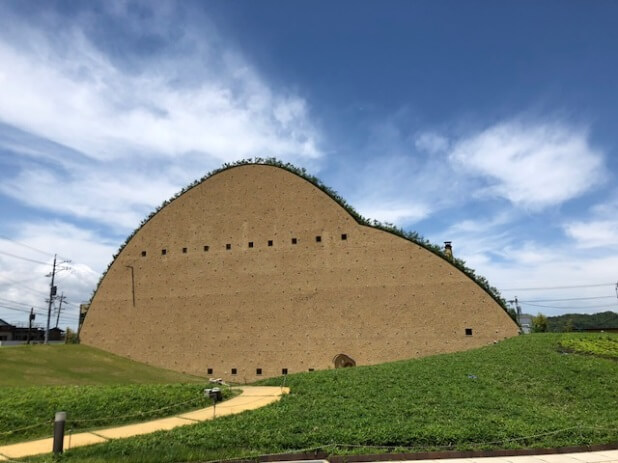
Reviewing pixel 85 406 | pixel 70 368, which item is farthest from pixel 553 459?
pixel 70 368

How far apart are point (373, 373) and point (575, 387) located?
580 centimetres

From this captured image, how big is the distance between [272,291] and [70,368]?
10579 millimetres

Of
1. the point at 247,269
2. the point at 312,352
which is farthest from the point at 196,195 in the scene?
the point at 312,352

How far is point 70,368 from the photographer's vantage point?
67.7 feet

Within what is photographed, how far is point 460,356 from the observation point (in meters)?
16.5

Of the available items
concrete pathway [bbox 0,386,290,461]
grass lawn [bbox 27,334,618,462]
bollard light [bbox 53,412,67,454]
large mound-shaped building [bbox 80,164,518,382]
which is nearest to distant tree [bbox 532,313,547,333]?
large mound-shaped building [bbox 80,164,518,382]

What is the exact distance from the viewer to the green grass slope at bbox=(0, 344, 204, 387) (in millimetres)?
17656

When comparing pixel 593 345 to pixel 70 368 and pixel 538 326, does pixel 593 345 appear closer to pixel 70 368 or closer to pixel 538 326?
pixel 538 326

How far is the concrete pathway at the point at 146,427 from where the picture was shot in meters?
8.19

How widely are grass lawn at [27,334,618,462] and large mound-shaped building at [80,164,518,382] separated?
6.37 metres

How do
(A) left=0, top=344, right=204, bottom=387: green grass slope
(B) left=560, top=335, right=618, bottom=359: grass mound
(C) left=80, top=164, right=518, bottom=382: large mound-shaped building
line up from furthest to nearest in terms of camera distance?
1. (C) left=80, top=164, right=518, bottom=382: large mound-shaped building
2. (A) left=0, top=344, right=204, bottom=387: green grass slope
3. (B) left=560, top=335, right=618, bottom=359: grass mound

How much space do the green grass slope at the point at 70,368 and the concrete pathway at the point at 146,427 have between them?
9.03 meters

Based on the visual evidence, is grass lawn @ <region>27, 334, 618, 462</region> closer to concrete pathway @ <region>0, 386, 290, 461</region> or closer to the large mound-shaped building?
concrete pathway @ <region>0, 386, 290, 461</region>

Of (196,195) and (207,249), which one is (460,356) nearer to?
(207,249)
